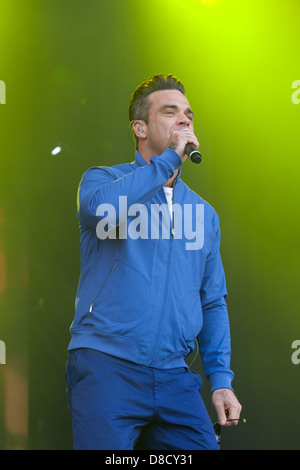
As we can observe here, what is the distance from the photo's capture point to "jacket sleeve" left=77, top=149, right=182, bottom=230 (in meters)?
1.58

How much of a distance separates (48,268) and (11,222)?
0.22 m

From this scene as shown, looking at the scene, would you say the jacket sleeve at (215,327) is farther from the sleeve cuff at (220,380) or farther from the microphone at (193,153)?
the microphone at (193,153)

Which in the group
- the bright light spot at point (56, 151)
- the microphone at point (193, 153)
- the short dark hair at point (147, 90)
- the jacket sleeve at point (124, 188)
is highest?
the short dark hair at point (147, 90)

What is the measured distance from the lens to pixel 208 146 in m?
2.42

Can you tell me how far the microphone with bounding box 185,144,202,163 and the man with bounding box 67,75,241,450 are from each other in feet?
0.07

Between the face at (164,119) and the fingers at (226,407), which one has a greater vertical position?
the face at (164,119)

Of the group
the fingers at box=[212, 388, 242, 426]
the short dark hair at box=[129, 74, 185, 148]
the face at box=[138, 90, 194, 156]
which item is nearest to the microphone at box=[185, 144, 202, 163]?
the face at box=[138, 90, 194, 156]

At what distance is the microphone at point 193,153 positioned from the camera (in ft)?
5.42

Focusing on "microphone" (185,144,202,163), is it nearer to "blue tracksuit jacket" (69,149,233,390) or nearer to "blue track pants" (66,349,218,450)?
"blue tracksuit jacket" (69,149,233,390)

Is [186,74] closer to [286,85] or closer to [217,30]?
[217,30]

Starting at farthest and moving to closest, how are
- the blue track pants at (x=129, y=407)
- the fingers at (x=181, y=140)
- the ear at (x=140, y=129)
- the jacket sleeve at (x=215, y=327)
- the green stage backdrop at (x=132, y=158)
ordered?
the green stage backdrop at (x=132, y=158), the ear at (x=140, y=129), the jacket sleeve at (x=215, y=327), the fingers at (x=181, y=140), the blue track pants at (x=129, y=407)

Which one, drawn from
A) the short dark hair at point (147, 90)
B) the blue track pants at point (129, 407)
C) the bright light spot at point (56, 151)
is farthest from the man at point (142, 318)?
the bright light spot at point (56, 151)

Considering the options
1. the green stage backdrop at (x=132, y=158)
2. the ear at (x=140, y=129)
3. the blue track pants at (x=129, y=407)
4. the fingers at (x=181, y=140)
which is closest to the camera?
the blue track pants at (x=129, y=407)
